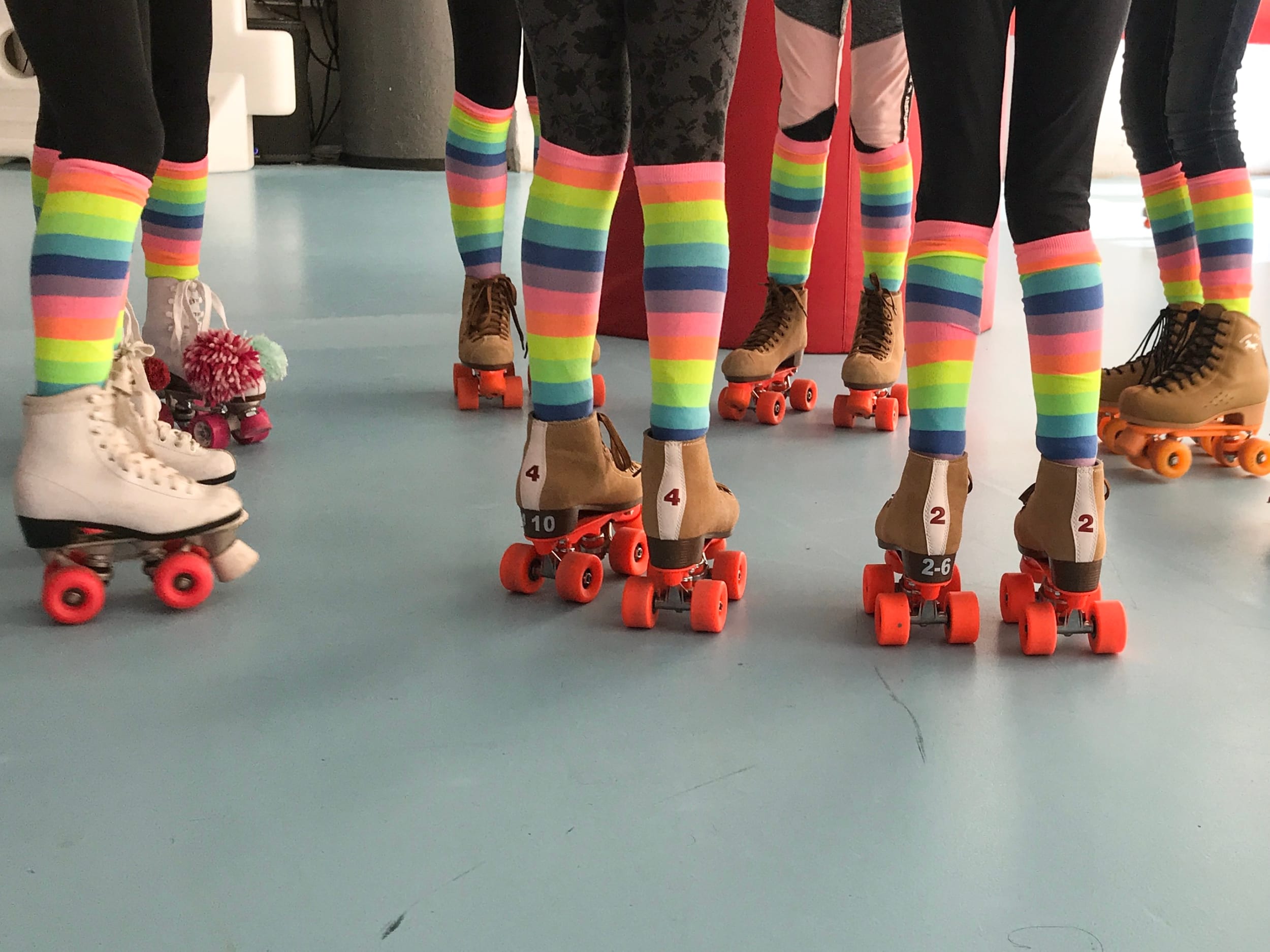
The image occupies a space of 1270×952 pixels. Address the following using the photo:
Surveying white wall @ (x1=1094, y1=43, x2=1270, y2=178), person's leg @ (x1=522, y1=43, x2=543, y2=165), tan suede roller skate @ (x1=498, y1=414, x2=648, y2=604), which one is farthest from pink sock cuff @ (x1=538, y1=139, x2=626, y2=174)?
white wall @ (x1=1094, y1=43, x2=1270, y2=178)

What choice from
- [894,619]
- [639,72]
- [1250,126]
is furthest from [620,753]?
[1250,126]

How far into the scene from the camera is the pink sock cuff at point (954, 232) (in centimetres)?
122

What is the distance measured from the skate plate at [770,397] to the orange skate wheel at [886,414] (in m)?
0.16

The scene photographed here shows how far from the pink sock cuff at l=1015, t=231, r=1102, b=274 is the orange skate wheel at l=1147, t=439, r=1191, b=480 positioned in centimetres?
75

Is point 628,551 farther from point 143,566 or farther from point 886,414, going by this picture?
point 886,414

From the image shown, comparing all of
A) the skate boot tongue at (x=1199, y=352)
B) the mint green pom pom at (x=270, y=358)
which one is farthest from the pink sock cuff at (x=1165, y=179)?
the mint green pom pom at (x=270, y=358)

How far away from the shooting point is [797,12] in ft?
6.81

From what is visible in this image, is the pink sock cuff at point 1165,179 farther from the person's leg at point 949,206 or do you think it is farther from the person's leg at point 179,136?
the person's leg at point 179,136

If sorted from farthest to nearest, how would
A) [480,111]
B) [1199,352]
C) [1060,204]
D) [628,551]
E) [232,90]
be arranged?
1. [232,90]
2. [480,111]
3. [1199,352]
4. [628,551]
5. [1060,204]

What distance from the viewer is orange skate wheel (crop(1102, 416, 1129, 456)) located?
1933mm

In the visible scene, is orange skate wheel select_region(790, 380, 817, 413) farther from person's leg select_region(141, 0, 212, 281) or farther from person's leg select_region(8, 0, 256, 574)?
person's leg select_region(8, 0, 256, 574)

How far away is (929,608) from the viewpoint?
1.28m

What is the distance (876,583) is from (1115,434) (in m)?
0.86

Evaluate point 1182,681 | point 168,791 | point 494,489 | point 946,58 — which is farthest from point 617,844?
point 494,489
